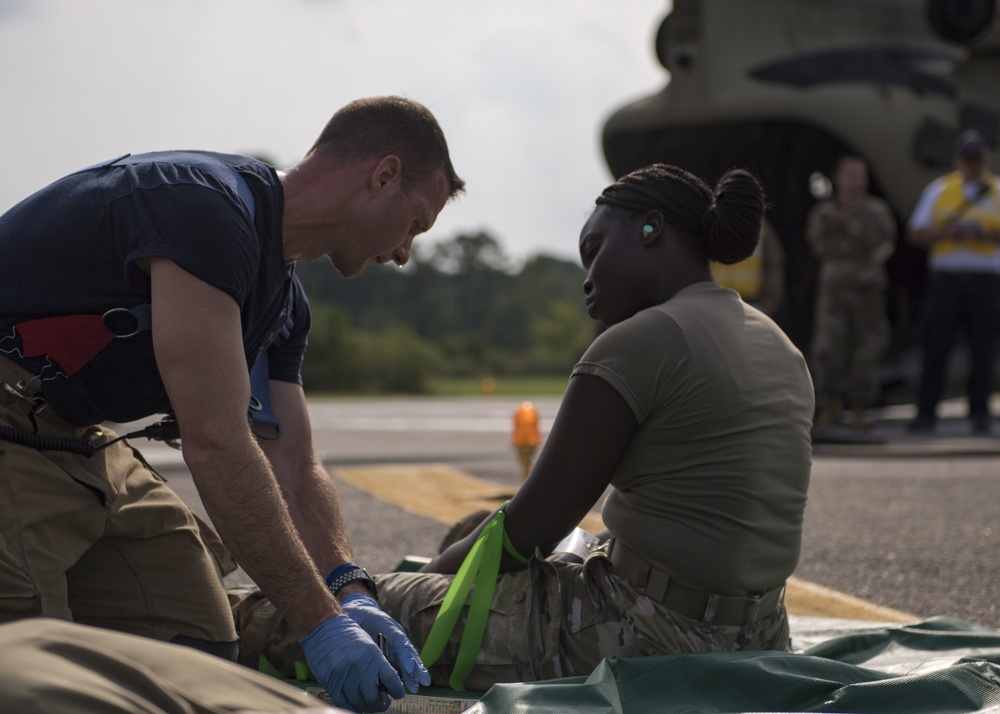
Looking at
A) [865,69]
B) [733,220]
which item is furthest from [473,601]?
[865,69]

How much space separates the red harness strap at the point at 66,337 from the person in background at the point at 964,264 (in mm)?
7834

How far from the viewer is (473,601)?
9.16ft

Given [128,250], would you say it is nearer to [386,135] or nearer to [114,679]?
[386,135]

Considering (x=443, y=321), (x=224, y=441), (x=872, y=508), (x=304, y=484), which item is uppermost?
(x=224, y=441)

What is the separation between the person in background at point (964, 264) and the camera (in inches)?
360

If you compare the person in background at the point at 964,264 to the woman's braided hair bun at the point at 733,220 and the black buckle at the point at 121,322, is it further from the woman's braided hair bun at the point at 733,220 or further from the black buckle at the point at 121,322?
the black buckle at the point at 121,322

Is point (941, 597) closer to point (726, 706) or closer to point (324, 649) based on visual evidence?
point (726, 706)

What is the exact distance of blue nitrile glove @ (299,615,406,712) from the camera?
2.38 m

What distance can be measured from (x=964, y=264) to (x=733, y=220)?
7.11 metres

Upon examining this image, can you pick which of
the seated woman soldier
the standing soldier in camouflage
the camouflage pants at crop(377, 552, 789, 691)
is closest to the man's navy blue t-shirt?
the seated woman soldier

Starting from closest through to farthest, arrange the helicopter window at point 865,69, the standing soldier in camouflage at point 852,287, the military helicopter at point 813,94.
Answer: the standing soldier in camouflage at point 852,287
the military helicopter at point 813,94
the helicopter window at point 865,69

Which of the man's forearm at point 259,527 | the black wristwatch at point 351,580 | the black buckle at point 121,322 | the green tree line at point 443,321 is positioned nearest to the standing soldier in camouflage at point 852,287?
the black wristwatch at point 351,580

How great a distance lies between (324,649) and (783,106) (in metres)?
9.38

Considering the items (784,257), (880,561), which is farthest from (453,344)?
(880,561)
